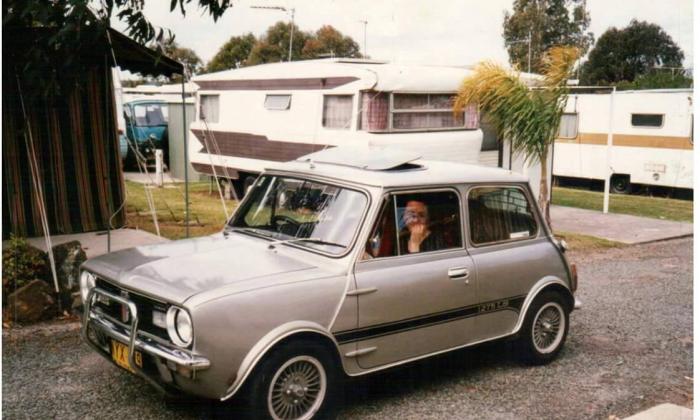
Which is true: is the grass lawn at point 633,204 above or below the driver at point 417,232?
below

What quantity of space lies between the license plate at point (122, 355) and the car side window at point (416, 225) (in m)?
1.54

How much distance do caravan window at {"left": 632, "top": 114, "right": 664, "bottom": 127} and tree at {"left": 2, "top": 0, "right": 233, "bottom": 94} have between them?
14148mm

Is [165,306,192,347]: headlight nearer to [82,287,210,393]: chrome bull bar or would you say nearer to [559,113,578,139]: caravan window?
[82,287,210,393]: chrome bull bar

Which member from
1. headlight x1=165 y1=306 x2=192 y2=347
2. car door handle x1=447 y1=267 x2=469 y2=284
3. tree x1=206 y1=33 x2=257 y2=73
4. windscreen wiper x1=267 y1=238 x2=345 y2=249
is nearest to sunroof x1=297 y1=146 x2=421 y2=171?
windscreen wiper x1=267 y1=238 x2=345 y2=249

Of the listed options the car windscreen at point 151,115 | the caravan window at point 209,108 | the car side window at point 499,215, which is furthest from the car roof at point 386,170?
the car windscreen at point 151,115

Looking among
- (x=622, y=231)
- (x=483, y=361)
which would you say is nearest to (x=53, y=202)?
(x=483, y=361)

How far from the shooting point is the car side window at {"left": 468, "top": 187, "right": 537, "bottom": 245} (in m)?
5.29

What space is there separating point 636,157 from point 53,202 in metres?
14.2

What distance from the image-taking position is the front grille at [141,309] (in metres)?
4.09

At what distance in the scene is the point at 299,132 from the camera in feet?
40.7

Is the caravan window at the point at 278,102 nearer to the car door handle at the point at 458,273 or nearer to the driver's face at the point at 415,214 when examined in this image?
the driver's face at the point at 415,214

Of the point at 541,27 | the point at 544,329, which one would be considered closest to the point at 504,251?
the point at 544,329

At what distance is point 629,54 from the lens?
81.0 ft

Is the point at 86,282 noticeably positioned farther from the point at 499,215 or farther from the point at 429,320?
the point at 499,215
